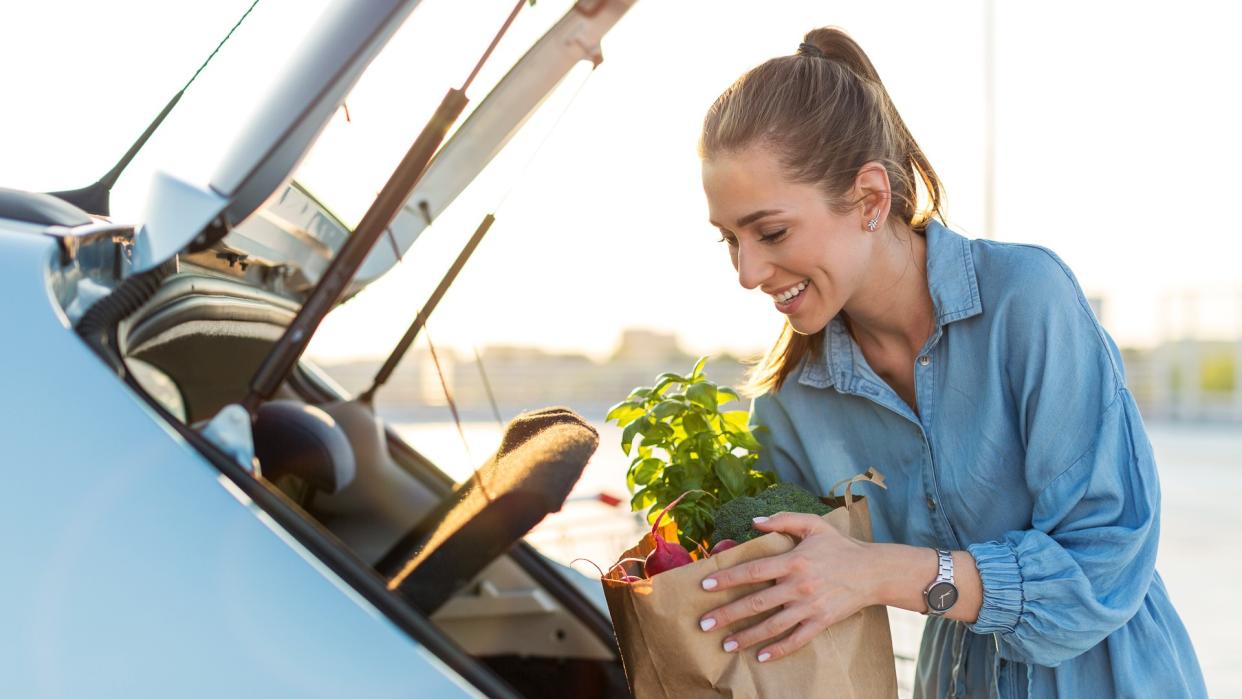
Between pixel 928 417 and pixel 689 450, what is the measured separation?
368 mm

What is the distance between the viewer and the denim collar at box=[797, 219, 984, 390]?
4.79ft

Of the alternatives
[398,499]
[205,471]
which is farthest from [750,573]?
[398,499]

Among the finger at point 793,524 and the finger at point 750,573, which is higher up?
the finger at point 793,524

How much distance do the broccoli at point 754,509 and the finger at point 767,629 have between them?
0.11m

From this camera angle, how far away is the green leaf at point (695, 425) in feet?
4.65

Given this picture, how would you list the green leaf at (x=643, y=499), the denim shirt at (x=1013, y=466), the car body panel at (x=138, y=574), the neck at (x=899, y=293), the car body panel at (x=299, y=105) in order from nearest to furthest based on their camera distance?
the car body panel at (x=138, y=574) → the car body panel at (x=299, y=105) → the denim shirt at (x=1013, y=466) → the green leaf at (x=643, y=499) → the neck at (x=899, y=293)

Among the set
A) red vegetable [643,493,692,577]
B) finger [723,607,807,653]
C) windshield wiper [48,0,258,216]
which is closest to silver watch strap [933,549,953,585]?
finger [723,607,807,653]

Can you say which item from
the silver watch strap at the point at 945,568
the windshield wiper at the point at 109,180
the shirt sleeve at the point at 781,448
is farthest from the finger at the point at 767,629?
the windshield wiper at the point at 109,180

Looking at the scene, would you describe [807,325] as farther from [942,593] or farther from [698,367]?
[942,593]

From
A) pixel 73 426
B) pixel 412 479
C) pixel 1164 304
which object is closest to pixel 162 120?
pixel 73 426

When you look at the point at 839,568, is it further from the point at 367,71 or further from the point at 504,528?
the point at 367,71

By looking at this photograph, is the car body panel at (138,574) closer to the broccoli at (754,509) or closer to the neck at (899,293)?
the broccoli at (754,509)

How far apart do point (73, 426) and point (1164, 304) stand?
16988 millimetres

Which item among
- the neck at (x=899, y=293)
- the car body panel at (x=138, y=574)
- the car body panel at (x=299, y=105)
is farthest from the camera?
the neck at (x=899, y=293)
